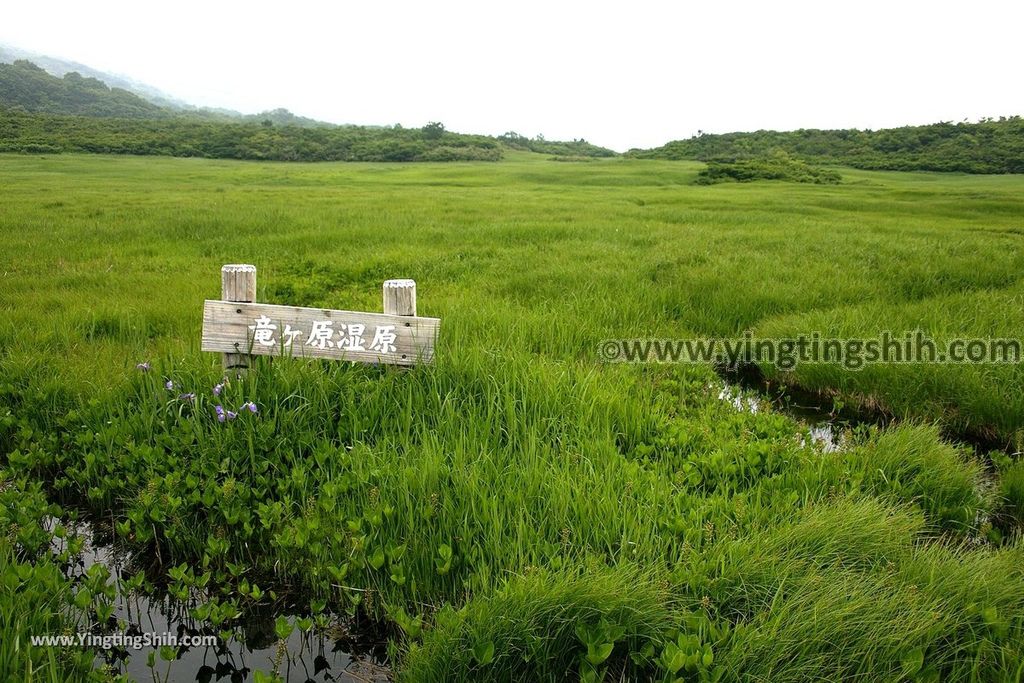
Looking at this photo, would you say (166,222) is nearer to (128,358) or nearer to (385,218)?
(385,218)

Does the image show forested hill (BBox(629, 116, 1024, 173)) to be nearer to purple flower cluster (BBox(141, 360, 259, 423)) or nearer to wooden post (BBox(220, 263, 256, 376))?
wooden post (BBox(220, 263, 256, 376))

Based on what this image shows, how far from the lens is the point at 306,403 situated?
5.00 metres

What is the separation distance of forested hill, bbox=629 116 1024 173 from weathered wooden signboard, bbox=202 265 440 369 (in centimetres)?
6537

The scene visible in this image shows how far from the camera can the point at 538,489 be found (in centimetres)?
397

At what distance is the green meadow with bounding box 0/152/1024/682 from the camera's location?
9.51ft

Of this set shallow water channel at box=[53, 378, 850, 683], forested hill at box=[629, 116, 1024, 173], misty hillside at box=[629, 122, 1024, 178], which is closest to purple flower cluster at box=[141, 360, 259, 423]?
shallow water channel at box=[53, 378, 850, 683]

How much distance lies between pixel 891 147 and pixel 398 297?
87.9 metres

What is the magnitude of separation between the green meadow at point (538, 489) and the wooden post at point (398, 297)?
578 millimetres

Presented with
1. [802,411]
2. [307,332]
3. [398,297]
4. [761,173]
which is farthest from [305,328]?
[761,173]

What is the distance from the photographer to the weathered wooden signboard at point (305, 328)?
5.06 meters

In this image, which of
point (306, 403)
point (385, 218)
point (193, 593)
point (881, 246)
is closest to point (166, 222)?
point (385, 218)

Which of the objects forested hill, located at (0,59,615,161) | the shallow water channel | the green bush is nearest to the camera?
the shallow water channel

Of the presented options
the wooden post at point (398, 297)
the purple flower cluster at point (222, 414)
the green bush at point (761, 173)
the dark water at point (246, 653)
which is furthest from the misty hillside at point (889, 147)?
the dark water at point (246, 653)

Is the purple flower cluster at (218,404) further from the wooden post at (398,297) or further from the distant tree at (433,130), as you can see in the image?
the distant tree at (433,130)
